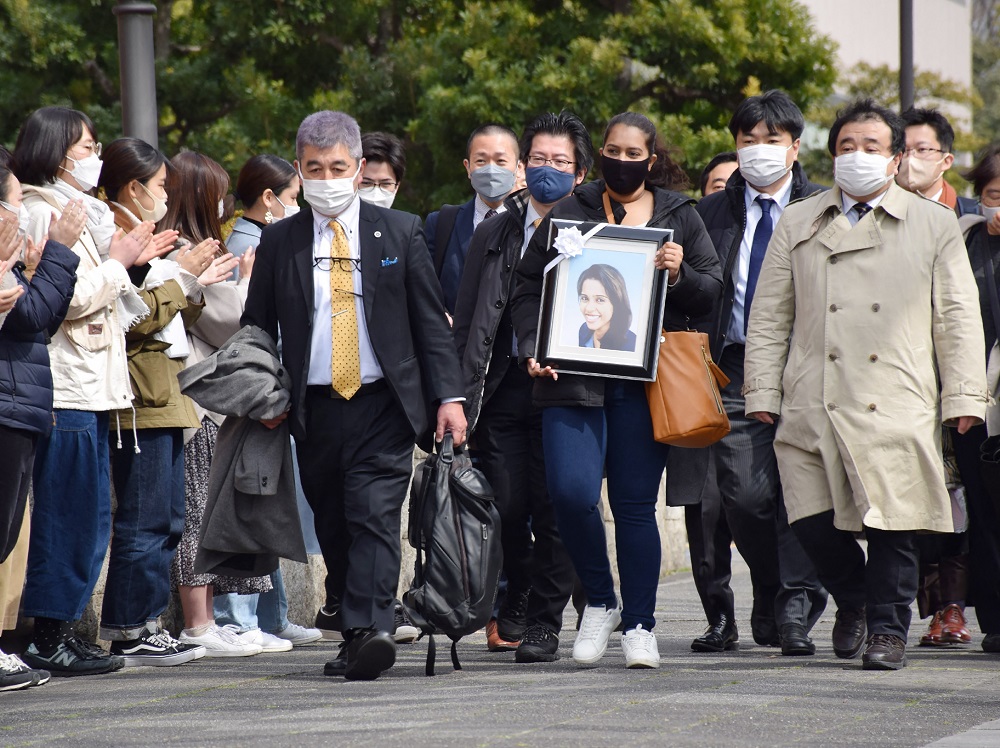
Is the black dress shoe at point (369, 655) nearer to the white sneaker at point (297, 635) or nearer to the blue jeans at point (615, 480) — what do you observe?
the blue jeans at point (615, 480)

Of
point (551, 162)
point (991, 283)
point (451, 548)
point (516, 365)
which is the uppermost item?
point (551, 162)

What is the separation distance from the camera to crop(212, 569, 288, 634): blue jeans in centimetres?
745

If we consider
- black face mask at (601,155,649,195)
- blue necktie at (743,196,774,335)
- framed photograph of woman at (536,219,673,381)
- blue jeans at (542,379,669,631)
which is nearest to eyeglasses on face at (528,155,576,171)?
black face mask at (601,155,649,195)

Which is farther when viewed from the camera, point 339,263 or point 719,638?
point 719,638

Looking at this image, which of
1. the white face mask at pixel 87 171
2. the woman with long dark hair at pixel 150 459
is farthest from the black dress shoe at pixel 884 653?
the white face mask at pixel 87 171

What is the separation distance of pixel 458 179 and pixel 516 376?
1179cm

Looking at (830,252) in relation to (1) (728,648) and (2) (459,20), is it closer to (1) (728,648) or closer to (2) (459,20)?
(1) (728,648)

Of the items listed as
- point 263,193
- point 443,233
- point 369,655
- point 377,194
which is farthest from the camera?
point 377,194

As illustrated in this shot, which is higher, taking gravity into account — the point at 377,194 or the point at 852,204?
the point at 377,194

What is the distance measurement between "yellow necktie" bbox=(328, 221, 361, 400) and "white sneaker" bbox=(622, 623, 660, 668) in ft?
4.71

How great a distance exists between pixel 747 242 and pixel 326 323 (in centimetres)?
202

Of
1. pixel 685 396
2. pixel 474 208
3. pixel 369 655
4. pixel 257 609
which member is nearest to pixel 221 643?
pixel 257 609

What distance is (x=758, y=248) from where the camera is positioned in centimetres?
710

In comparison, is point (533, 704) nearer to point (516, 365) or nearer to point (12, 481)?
point (516, 365)
